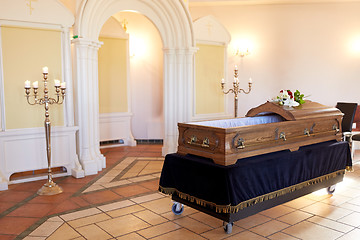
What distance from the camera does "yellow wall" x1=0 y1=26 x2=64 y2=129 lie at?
4.81 metres

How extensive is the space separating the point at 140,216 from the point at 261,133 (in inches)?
61.0

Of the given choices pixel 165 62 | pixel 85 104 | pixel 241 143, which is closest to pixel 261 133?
pixel 241 143

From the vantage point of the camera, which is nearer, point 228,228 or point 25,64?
point 228,228

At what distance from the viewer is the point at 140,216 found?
3.82 m

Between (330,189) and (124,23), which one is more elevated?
(124,23)

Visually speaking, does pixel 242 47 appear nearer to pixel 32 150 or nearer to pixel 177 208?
Answer: pixel 32 150

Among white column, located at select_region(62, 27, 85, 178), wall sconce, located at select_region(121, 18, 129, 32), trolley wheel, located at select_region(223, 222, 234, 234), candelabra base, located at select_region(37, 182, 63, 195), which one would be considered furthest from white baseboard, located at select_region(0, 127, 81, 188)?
wall sconce, located at select_region(121, 18, 129, 32)

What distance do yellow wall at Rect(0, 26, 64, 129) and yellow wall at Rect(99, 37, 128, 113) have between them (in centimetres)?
247

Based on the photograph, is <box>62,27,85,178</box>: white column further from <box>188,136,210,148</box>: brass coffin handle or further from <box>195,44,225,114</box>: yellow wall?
<box>195,44,225,114</box>: yellow wall

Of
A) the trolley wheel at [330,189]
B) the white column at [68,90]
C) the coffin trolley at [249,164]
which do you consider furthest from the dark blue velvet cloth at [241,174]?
the white column at [68,90]

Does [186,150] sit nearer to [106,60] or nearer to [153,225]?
[153,225]

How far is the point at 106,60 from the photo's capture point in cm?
768

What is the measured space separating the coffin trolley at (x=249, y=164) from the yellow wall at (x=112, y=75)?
417 cm

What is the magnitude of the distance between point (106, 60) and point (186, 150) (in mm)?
4613
